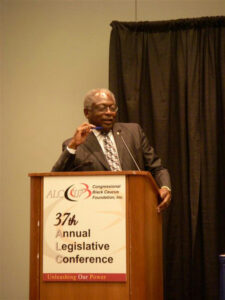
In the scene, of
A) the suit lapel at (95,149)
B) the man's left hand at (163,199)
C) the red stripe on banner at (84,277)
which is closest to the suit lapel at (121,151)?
the suit lapel at (95,149)

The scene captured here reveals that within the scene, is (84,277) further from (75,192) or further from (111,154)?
(111,154)

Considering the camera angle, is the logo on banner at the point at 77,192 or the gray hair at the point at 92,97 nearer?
the logo on banner at the point at 77,192

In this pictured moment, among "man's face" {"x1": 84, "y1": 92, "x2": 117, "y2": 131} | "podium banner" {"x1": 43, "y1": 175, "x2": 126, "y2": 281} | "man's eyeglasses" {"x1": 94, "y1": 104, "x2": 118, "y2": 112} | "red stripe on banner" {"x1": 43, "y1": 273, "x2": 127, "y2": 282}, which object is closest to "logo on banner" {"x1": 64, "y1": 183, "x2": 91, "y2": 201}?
"podium banner" {"x1": 43, "y1": 175, "x2": 126, "y2": 281}

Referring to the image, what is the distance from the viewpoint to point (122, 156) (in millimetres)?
2963

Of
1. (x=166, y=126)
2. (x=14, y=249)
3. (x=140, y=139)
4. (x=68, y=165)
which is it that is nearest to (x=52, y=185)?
(x=68, y=165)

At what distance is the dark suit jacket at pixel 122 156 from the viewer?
2.86 meters

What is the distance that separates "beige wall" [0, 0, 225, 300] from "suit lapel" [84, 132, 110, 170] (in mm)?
1339

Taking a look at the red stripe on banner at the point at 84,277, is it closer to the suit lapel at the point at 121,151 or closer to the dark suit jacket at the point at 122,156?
the dark suit jacket at the point at 122,156

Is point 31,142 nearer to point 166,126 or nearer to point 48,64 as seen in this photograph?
point 48,64

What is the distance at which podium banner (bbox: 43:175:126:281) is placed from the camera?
218 cm

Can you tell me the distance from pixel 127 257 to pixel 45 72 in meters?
2.63

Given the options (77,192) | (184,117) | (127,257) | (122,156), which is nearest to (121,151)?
(122,156)

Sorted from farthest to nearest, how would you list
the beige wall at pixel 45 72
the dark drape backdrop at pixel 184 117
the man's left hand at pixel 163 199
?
the beige wall at pixel 45 72 < the dark drape backdrop at pixel 184 117 < the man's left hand at pixel 163 199

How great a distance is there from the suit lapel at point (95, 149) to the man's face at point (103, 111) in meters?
0.11
